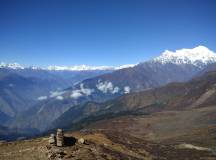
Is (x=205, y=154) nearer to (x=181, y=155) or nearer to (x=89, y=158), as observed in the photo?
(x=181, y=155)

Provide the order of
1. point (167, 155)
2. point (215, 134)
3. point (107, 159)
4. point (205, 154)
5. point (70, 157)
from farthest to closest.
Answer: point (215, 134), point (205, 154), point (167, 155), point (107, 159), point (70, 157)

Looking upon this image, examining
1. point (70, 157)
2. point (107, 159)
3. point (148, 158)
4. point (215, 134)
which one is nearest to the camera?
point (70, 157)

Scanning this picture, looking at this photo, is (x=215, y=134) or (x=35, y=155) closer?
(x=35, y=155)

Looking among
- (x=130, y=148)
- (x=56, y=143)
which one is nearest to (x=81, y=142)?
(x=56, y=143)

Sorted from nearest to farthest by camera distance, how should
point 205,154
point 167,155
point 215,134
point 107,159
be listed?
point 107,159
point 167,155
point 205,154
point 215,134

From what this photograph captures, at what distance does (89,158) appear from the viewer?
57.2m

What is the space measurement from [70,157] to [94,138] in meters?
29.0

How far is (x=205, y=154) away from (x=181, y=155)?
29.3 feet

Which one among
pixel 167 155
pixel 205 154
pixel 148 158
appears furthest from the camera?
pixel 205 154

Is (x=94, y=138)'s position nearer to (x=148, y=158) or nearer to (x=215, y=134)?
(x=148, y=158)

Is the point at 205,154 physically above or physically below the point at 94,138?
below

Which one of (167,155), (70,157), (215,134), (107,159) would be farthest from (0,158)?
(215,134)

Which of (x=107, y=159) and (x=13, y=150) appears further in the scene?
(x=13, y=150)

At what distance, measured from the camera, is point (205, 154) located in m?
97.8
